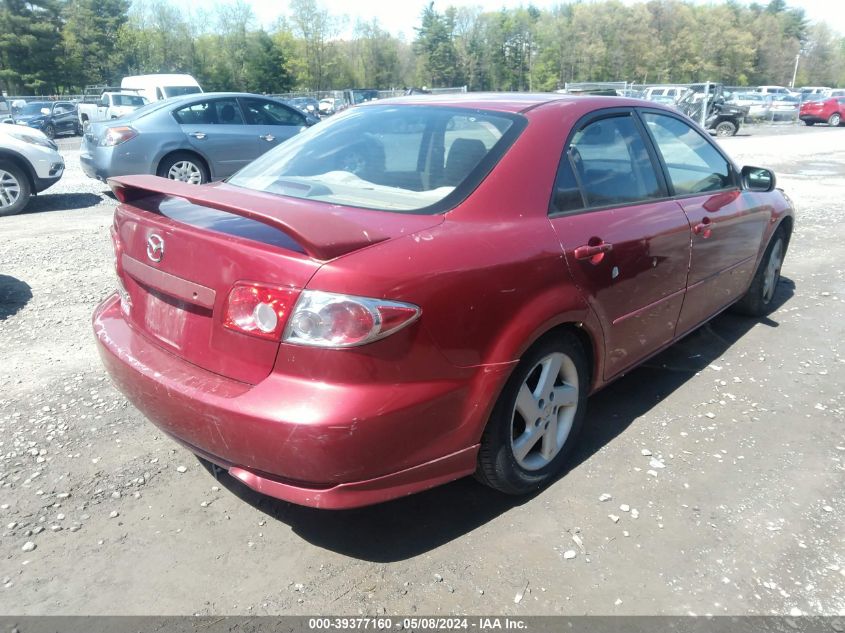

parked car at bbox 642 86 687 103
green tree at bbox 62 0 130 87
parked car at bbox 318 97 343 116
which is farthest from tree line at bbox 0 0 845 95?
parked car at bbox 642 86 687 103

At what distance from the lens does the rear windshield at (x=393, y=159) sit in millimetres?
2680

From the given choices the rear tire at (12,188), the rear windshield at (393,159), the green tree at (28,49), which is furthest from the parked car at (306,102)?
the green tree at (28,49)

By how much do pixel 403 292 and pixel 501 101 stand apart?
4.98ft

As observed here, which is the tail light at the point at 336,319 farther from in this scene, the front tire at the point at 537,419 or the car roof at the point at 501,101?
the car roof at the point at 501,101

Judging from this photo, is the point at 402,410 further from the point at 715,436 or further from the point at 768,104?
the point at 768,104

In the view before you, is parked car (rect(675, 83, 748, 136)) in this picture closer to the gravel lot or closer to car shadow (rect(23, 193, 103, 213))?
car shadow (rect(23, 193, 103, 213))

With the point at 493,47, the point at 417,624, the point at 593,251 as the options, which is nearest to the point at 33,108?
the point at 593,251

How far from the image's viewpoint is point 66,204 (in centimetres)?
950

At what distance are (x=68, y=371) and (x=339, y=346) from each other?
8.81 feet

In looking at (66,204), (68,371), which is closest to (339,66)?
(66,204)

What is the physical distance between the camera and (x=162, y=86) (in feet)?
87.8

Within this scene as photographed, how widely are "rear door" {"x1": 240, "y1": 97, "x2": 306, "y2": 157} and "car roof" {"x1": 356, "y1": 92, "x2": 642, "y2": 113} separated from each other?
670 centimetres

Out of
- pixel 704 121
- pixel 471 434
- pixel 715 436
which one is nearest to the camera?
pixel 471 434

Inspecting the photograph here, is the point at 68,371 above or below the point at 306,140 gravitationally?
below
